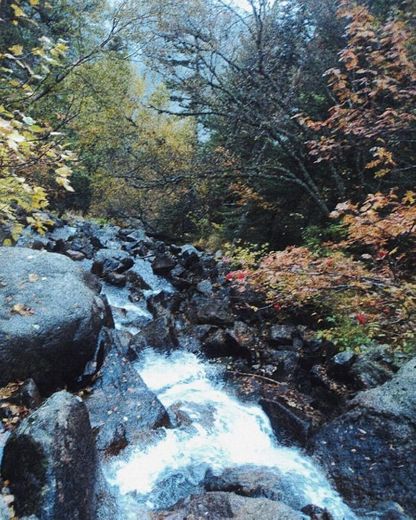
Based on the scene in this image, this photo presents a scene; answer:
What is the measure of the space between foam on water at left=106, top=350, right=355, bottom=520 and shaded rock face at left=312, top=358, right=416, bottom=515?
0.23 meters

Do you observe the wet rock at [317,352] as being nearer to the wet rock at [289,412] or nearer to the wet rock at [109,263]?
the wet rock at [289,412]

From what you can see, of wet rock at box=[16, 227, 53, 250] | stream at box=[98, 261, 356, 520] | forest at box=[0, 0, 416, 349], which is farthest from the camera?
wet rock at box=[16, 227, 53, 250]

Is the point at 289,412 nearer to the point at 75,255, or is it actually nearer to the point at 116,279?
the point at 116,279

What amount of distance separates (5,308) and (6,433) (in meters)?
1.51

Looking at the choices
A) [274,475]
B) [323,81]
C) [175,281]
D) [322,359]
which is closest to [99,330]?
→ [274,475]

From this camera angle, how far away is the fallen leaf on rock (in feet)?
14.4

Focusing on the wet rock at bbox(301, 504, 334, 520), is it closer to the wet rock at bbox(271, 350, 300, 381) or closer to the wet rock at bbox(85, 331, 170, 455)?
the wet rock at bbox(85, 331, 170, 455)

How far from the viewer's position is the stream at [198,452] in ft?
11.9

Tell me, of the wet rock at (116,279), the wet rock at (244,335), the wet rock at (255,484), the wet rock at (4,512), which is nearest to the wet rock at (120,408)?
the wet rock at (255,484)

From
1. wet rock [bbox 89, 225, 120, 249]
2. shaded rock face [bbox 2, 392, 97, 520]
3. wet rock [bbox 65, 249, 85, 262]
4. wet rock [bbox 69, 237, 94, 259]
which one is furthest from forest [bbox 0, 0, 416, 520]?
wet rock [bbox 89, 225, 120, 249]

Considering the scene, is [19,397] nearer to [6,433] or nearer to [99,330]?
[6,433]

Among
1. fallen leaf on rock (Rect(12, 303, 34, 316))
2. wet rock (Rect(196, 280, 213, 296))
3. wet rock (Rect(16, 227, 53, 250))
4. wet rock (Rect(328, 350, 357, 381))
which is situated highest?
wet rock (Rect(328, 350, 357, 381))

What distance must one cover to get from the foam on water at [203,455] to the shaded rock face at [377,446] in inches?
8.9

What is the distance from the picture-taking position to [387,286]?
4.15 metres
